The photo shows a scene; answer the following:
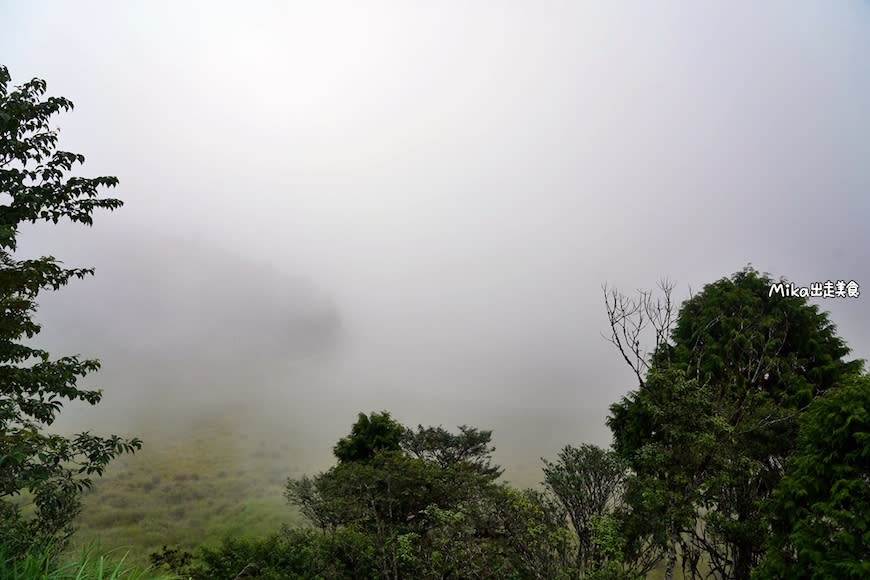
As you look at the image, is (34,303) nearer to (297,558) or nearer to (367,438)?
(297,558)

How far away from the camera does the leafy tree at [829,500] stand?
6594 mm

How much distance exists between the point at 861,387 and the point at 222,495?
43.6 meters

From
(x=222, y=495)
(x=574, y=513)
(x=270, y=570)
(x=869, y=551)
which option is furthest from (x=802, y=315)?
(x=222, y=495)

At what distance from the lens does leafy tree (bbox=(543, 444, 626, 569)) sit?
8.79 meters

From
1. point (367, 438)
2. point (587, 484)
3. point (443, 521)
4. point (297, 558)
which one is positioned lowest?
point (297, 558)

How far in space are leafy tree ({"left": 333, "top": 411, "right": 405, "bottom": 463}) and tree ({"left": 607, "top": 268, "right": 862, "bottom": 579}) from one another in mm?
8815

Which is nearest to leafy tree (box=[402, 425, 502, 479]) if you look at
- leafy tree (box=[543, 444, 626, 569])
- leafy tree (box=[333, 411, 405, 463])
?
leafy tree (box=[333, 411, 405, 463])

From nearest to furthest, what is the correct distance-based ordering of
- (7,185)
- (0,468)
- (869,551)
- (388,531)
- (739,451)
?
(0,468) < (869,551) < (7,185) < (739,451) < (388,531)

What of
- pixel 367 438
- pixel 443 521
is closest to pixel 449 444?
pixel 367 438

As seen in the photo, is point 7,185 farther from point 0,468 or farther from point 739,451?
point 739,451

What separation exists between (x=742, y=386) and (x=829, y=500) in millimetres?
6393

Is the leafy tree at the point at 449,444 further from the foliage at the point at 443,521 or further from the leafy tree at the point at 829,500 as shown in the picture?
the leafy tree at the point at 829,500

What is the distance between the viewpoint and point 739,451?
1033cm

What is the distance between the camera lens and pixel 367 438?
18.2 metres
